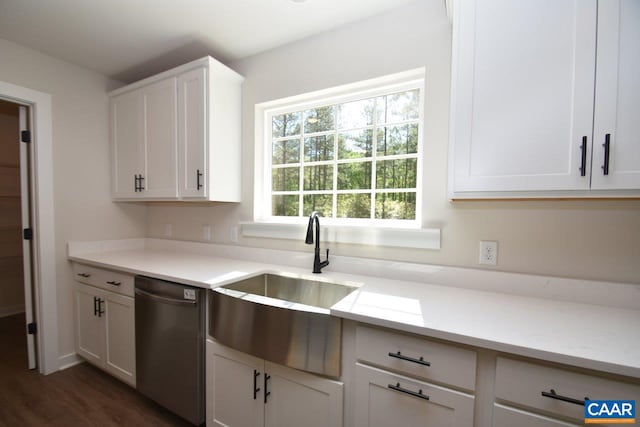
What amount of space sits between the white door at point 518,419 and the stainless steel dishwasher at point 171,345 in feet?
4.38

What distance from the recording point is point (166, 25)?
5.73ft

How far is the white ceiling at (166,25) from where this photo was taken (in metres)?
1.57

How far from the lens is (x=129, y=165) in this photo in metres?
2.33

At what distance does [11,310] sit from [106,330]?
244cm

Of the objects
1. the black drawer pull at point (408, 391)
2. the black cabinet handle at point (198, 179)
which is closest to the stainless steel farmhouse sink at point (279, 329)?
the black drawer pull at point (408, 391)

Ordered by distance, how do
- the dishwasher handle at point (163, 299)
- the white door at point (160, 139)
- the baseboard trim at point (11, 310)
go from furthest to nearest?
the baseboard trim at point (11, 310)
the white door at point (160, 139)
the dishwasher handle at point (163, 299)

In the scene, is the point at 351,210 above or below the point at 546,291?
above

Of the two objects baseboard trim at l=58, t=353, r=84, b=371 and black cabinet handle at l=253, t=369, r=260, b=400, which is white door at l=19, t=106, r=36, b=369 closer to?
baseboard trim at l=58, t=353, r=84, b=371

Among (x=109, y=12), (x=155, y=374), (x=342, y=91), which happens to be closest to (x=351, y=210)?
(x=342, y=91)

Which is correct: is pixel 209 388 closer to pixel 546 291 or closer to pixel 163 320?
pixel 163 320

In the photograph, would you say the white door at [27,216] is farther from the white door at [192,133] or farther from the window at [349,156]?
the window at [349,156]

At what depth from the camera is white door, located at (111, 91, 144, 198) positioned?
224 centimetres

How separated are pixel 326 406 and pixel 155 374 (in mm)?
1156

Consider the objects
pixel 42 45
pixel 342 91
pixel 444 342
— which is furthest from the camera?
pixel 42 45
